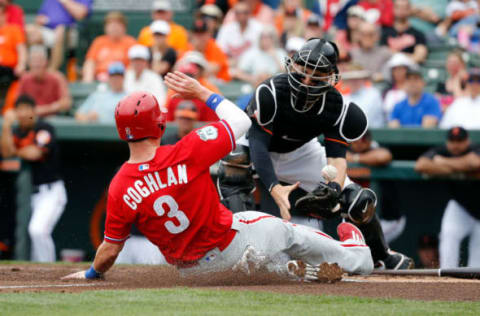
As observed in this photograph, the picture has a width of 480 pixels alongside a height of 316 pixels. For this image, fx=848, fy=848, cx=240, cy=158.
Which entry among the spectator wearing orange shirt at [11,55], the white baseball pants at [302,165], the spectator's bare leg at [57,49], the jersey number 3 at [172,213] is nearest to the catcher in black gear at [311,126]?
the white baseball pants at [302,165]

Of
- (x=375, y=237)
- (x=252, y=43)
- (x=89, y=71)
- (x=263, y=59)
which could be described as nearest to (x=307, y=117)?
(x=375, y=237)

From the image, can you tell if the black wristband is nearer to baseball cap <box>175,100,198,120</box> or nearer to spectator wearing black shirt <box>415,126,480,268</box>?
spectator wearing black shirt <box>415,126,480,268</box>

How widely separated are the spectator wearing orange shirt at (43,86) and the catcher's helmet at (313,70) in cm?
566

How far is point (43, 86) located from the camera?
36.1 feet

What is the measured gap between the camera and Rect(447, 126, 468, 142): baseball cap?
29.3 ft

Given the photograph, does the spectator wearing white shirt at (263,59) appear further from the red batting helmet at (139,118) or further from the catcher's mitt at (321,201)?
the red batting helmet at (139,118)

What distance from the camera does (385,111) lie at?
1041 cm

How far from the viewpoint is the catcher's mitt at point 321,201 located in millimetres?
5777

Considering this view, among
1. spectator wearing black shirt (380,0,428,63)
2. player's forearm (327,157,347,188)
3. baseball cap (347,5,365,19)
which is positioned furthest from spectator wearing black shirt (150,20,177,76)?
player's forearm (327,157,347,188)

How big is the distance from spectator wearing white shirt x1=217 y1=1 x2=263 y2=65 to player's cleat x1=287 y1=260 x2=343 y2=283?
6.51 meters

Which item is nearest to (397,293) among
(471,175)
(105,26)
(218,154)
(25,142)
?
(218,154)

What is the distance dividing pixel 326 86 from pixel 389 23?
252 inches

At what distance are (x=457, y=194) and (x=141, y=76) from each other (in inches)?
164

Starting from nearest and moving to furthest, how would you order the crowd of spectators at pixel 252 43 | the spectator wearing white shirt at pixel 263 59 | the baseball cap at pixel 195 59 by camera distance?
the baseball cap at pixel 195 59
the crowd of spectators at pixel 252 43
the spectator wearing white shirt at pixel 263 59
